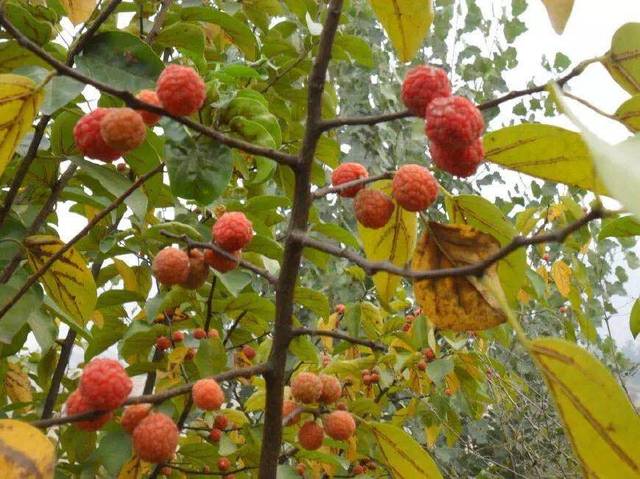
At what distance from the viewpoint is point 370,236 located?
36.5 inches

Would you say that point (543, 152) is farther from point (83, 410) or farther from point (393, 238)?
point (83, 410)

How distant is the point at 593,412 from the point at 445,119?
0.93 feet

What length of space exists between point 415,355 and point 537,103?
11.2 feet

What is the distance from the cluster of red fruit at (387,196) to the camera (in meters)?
0.71

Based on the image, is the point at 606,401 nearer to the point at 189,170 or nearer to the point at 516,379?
the point at 189,170

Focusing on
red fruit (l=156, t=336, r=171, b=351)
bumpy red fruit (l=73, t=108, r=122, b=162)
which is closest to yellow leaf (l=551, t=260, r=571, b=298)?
red fruit (l=156, t=336, r=171, b=351)

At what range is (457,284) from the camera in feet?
2.27

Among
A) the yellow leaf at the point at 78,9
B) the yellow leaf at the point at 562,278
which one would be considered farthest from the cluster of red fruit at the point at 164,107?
the yellow leaf at the point at 562,278

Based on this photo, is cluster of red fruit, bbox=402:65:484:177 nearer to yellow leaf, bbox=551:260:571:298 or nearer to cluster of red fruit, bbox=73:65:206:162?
cluster of red fruit, bbox=73:65:206:162

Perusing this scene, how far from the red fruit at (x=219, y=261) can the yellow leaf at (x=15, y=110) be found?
0.84 ft

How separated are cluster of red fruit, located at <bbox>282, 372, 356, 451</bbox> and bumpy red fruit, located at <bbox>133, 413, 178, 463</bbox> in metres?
0.20

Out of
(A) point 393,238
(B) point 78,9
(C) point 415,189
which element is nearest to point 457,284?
(C) point 415,189

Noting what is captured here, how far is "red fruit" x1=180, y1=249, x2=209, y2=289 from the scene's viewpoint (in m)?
0.89

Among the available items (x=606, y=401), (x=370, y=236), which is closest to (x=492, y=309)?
(x=606, y=401)
